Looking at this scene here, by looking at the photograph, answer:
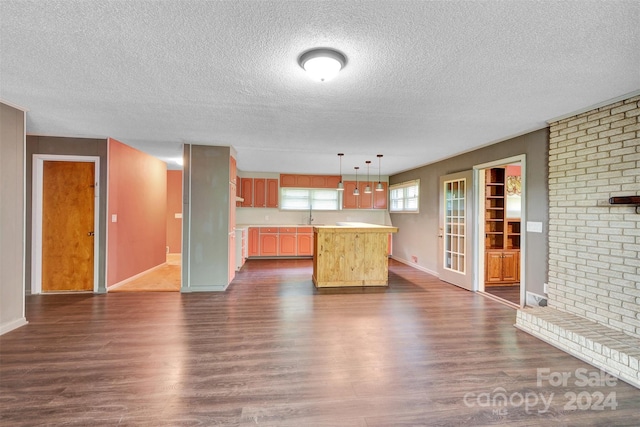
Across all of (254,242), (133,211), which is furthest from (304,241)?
(133,211)

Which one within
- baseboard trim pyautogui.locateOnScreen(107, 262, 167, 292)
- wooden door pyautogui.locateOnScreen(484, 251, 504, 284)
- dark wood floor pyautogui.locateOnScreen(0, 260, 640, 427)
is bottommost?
dark wood floor pyautogui.locateOnScreen(0, 260, 640, 427)

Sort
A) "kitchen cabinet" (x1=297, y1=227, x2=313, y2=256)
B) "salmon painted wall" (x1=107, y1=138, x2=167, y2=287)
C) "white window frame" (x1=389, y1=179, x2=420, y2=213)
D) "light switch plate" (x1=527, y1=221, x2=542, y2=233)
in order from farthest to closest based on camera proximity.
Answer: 1. "kitchen cabinet" (x1=297, y1=227, x2=313, y2=256)
2. "white window frame" (x1=389, y1=179, x2=420, y2=213)
3. "salmon painted wall" (x1=107, y1=138, x2=167, y2=287)
4. "light switch plate" (x1=527, y1=221, x2=542, y2=233)

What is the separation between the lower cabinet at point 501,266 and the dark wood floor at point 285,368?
137 cm

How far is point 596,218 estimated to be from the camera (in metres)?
2.81

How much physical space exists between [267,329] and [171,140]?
10.4 feet

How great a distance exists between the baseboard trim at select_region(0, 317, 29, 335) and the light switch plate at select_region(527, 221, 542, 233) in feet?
19.7

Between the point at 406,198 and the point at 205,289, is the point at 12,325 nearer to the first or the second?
the point at 205,289

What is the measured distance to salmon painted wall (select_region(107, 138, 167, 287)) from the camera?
437 centimetres

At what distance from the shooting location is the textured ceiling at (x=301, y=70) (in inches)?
59.2

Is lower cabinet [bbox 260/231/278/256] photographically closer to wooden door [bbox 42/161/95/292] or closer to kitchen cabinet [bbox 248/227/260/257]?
kitchen cabinet [bbox 248/227/260/257]

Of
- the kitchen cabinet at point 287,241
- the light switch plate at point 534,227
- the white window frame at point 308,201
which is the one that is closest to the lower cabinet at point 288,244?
the kitchen cabinet at point 287,241

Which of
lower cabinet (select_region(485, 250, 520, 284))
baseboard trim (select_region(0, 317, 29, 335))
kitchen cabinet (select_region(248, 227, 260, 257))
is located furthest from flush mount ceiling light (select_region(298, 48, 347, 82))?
kitchen cabinet (select_region(248, 227, 260, 257))

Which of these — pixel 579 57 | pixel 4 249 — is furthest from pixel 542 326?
pixel 4 249

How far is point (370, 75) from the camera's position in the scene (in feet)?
7.14
